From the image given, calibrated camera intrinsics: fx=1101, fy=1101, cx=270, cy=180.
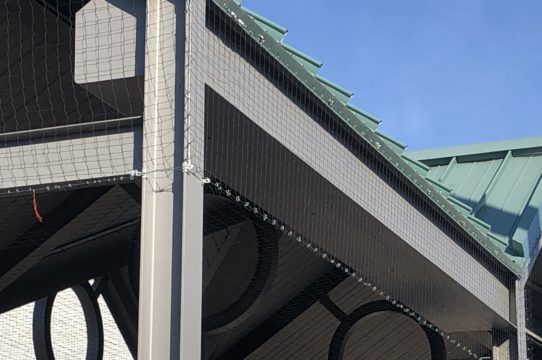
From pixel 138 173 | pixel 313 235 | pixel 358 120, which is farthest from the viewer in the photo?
pixel 313 235

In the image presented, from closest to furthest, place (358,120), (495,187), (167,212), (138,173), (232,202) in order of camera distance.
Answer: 1. (167,212)
2. (138,173)
3. (358,120)
4. (232,202)
5. (495,187)

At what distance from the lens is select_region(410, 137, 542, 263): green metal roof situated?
1001 cm

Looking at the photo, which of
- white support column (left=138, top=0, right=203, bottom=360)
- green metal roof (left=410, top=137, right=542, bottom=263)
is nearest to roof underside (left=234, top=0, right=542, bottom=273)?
green metal roof (left=410, top=137, right=542, bottom=263)

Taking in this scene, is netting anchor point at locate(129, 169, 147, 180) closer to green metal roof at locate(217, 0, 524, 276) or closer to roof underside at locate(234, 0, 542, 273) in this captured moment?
green metal roof at locate(217, 0, 524, 276)

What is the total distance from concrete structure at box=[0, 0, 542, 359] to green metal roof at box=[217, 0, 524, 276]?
2cm

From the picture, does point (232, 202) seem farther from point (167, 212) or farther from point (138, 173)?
point (167, 212)

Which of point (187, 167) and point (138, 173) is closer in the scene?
point (187, 167)

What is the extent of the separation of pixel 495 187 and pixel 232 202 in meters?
3.19

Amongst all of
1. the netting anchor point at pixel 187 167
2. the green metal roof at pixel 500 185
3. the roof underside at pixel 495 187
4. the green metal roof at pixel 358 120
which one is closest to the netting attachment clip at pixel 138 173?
the netting anchor point at pixel 187 167

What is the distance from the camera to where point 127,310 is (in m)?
13.0

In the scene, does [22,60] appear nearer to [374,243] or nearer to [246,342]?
[374,243]

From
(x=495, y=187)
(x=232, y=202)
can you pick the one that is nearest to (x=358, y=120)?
(x=232, y=202)

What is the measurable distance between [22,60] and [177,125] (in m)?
2.74

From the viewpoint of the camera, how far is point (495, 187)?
1103 centimetres
